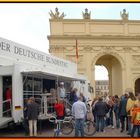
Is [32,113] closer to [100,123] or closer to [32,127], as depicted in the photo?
[32,127]

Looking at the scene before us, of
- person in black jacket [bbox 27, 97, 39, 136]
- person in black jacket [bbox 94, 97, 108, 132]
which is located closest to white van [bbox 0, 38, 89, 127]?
person in black jacket [bbox 27, 97, 39, 136]

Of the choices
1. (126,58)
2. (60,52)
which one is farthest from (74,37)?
(126,58)

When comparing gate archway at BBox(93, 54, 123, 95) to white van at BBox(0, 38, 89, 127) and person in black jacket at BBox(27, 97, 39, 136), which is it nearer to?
white van at BBox(0, 38, 89, 127)

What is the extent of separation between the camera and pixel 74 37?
44.0 m

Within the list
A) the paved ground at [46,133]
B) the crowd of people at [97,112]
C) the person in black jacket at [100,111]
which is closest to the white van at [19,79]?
the crowd of people at [97,112]

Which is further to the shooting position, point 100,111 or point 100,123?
point 100,123

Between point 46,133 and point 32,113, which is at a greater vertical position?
point 32,113

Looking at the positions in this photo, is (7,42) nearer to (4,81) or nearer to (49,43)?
(4,81)

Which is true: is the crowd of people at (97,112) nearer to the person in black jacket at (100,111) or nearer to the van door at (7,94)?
the person in black jacket at (100,111)

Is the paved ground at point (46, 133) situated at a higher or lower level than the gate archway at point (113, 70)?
lower

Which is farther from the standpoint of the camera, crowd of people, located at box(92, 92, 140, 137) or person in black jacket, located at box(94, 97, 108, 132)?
person in black jacket, located at box(94, 97, 108, 132)

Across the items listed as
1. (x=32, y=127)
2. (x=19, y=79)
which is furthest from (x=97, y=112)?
(x=19, y=79)

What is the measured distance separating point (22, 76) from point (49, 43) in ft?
94.3

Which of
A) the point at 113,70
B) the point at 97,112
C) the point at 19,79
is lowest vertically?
the point at 97,112
